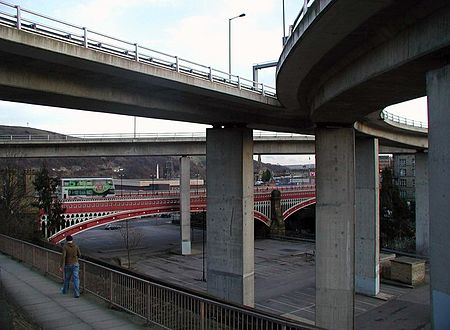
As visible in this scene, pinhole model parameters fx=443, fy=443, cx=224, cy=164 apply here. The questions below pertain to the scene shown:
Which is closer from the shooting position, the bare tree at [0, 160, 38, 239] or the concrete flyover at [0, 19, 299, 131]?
the concrete flyover at [0, 19, 299, 131]

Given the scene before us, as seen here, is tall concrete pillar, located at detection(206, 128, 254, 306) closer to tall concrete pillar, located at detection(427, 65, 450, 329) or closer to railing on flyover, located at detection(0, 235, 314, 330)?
railing on flyover, located at detection(0, 235, 314, 330)

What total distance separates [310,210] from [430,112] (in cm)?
5490

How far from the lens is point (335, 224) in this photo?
58.9 feet

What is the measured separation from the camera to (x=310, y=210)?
60969 millimetres

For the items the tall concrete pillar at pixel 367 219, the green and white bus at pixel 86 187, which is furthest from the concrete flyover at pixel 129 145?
the green and white bus at pixel 86 187

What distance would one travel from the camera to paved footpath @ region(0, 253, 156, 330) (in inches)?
307

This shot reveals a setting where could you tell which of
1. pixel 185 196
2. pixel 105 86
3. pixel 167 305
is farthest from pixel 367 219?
pixel 167 305

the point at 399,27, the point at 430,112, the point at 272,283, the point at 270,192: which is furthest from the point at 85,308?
the point at 270,192

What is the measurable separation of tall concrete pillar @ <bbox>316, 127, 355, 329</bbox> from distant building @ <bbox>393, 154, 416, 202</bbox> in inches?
2399

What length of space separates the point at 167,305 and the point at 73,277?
3263 millimetres

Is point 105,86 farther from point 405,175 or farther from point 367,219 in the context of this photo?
point 405,175

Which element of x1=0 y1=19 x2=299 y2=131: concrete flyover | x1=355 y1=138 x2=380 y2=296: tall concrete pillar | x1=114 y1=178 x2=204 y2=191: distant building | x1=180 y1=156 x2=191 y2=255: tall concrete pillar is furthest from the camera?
x1=114 y1=178 x2=204 y2=191: distant building

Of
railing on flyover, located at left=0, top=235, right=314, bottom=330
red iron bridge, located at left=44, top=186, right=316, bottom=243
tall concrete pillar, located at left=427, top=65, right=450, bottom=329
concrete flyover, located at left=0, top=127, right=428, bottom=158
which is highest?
concrete flyover, located at left=0, top=127, right=428, bottom=158

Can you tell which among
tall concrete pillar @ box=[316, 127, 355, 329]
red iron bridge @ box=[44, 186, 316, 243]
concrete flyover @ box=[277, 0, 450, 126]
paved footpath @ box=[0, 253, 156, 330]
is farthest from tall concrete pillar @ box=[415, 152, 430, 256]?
paved footpath @ box=[0, 253, 156, 330]
